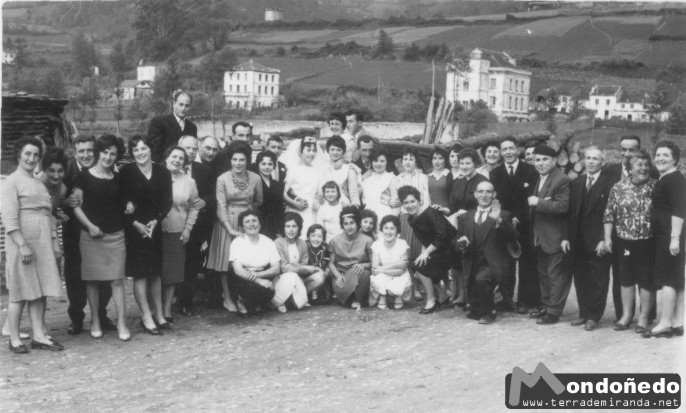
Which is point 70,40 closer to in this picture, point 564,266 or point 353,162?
point 353,162

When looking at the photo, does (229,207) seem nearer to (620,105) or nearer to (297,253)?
(297,253)

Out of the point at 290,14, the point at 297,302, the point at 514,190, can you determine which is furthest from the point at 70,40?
the point at 514,190

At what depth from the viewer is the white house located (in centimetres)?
2916

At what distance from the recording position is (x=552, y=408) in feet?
16.0

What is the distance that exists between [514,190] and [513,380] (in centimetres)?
295

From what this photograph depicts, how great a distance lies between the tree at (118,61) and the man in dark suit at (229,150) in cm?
781

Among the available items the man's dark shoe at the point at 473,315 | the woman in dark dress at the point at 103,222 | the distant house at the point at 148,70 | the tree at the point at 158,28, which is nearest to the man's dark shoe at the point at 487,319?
the man's dark shoe at the point at 473,315

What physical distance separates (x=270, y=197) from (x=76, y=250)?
2084mm

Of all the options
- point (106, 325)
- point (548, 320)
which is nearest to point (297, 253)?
point (106, 325)

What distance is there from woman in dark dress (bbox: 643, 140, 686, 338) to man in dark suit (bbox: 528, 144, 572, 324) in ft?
2.90

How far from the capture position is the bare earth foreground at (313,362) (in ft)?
17.4

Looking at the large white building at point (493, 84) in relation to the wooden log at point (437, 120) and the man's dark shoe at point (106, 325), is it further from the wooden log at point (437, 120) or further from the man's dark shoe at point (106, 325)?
the man's dark shoe at point (106, 325)

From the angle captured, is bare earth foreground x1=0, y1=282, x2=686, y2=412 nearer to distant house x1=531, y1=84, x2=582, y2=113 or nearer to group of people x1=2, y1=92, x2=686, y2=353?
group of people x1=2, y1=92, x2=686, y2=353

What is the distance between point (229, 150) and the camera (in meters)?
7.95
